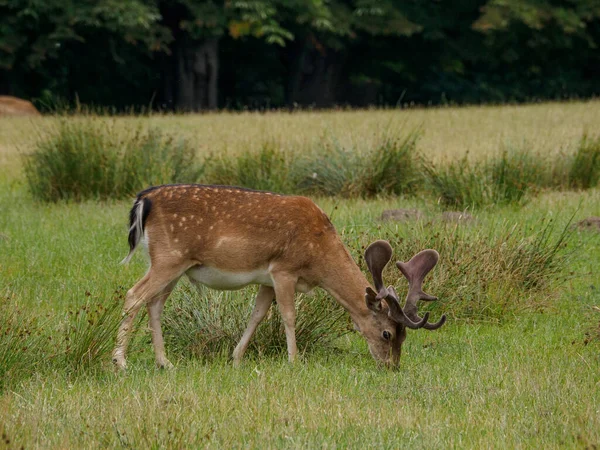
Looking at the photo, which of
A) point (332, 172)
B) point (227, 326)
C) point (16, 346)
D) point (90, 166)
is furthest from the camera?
point (332, 172)

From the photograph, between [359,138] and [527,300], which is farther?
[359,138]

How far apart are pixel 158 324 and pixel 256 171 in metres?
8.45

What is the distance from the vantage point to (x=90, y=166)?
1644 cm

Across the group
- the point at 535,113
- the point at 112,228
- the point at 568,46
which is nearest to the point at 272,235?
the point at 112,228

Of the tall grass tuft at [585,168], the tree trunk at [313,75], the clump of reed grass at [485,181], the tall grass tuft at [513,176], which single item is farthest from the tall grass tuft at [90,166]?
the tree trunk at [313,75]

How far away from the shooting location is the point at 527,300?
1079 cm

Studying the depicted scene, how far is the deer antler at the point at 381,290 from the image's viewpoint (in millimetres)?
8367

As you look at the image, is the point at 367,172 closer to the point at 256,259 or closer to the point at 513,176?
the point at 513,176

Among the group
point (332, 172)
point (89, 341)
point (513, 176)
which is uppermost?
point (89, 341)

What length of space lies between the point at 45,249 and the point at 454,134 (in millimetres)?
13340

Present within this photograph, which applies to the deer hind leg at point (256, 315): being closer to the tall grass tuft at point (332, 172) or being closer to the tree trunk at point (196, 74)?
the tall grass tuft at point (332, 172)

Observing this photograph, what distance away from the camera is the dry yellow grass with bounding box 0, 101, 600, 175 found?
65.1 ft

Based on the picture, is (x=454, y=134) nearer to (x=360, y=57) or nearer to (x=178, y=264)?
(x=178, y=264)

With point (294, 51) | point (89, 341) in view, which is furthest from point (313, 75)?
point (89, 341)
